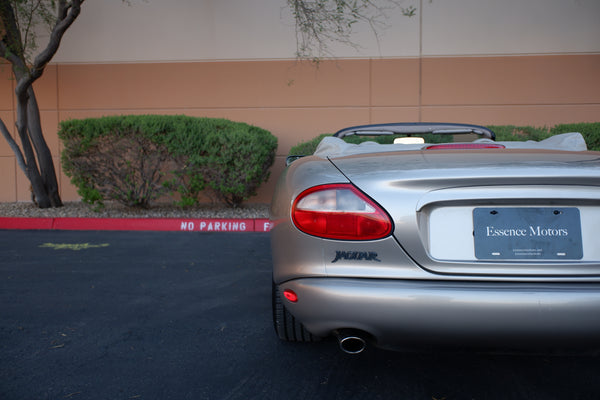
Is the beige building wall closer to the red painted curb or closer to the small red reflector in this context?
the red painted curb

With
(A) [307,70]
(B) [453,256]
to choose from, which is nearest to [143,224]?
(A) [307,70]

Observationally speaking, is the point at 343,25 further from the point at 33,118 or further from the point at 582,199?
the point at 582,199

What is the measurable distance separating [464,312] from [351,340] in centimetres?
40

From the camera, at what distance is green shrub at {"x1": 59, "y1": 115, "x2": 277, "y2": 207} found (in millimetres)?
6797

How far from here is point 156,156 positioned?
22.7 feet

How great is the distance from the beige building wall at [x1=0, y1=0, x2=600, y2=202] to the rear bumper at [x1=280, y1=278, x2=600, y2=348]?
737cm

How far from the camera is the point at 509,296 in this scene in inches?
57.1

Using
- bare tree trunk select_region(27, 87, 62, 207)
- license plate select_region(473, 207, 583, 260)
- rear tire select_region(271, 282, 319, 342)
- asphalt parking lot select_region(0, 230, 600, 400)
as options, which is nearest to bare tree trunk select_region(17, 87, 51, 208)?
bare tree trunk select_region(27, 87, 62, 207)

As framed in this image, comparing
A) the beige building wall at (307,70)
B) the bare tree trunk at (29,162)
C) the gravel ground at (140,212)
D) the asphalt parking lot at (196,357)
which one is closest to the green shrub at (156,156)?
the gravel ground at (140,212)

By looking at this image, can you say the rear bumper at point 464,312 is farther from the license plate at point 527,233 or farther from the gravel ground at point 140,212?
the gravel ground at point 140,212

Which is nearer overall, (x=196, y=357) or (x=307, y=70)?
(x=196, y=357)

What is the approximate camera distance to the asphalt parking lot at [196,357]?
1.89m

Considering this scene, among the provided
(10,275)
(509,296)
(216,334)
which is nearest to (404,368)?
(509,296)

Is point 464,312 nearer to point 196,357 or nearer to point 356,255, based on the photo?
point 356,255
